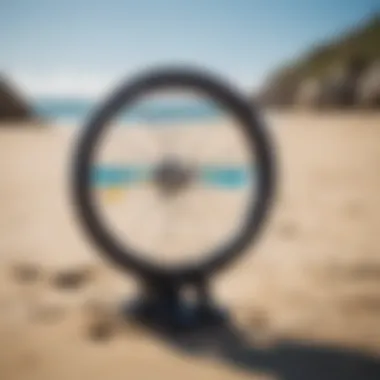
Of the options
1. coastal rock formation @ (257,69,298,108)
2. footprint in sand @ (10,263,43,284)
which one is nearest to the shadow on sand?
footprint in sand @ (10,263,43,284)

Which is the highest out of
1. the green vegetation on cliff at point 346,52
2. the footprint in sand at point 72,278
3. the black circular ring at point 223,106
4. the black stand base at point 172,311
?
the green vegetation on cliff at point 346,52

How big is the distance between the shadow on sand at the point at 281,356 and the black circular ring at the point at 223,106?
127 mm

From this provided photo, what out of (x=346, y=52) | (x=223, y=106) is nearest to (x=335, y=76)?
(x=346, y=52)

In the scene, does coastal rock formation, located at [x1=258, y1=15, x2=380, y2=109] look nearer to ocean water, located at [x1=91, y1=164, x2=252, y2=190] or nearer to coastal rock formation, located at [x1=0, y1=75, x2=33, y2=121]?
ocean water, located at [x1=91, y1=164, x2=252, y2=190]

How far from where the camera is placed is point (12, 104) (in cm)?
130

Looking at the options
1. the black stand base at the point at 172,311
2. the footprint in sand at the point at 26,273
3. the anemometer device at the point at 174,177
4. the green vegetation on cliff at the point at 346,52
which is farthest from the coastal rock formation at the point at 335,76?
the footprint in sand at the point at 26,273

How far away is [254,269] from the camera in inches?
53.4

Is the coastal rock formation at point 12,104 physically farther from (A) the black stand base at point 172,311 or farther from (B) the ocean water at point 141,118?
(A) the black stand base at point 172,311

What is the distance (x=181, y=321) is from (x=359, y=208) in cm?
48

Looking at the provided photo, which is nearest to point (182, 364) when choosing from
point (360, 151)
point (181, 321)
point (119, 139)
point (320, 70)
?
point (181, 321)

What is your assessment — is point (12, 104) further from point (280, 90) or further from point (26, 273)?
point (280, 90)

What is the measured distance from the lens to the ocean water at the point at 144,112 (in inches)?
49.3

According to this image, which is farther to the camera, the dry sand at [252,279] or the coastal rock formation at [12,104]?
the coastal rock formation at [12,104]

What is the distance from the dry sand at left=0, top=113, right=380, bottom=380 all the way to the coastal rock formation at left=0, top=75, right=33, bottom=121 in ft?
0.11
